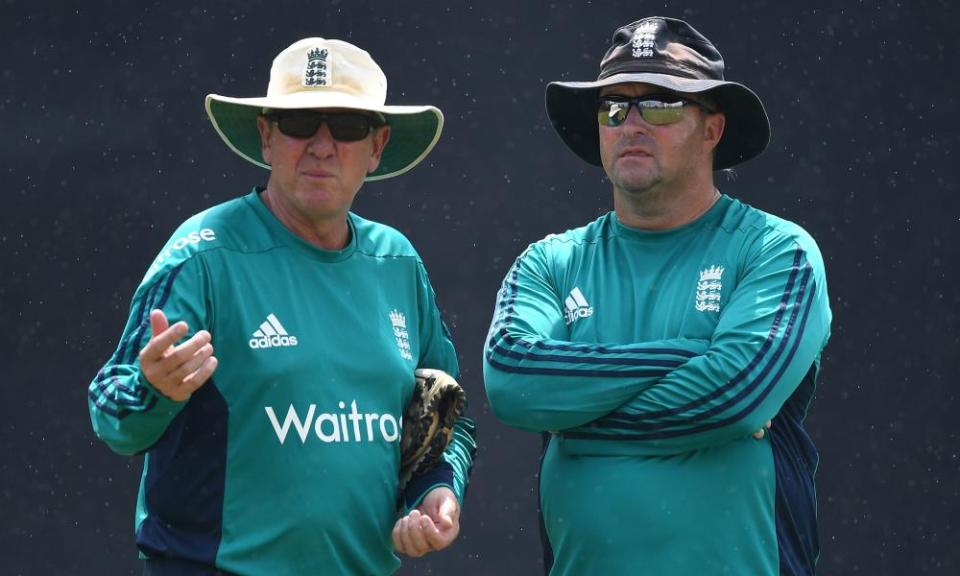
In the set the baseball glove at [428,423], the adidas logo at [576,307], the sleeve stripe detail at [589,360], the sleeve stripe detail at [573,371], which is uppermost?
the adidas logo at [576,307]

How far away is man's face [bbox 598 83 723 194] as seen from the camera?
136 inches

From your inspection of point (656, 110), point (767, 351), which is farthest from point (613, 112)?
point (767, 351)

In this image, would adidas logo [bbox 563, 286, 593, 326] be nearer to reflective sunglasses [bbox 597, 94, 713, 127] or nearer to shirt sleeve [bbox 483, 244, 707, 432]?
shirt sleeve [bbox 483, 244, 707, 432]

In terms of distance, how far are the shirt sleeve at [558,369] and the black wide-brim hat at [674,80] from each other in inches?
23.5

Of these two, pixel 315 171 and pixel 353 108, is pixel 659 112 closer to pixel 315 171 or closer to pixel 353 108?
pixel 353 108

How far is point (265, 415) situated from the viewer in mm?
3119

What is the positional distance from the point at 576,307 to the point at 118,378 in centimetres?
109

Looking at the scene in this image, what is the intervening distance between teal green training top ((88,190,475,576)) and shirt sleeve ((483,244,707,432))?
233 mm

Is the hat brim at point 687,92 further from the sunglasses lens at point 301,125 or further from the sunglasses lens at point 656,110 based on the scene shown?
the sunglasses lens at point 301,125

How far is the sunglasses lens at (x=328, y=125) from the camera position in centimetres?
333

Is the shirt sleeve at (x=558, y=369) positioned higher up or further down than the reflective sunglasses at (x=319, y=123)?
further down

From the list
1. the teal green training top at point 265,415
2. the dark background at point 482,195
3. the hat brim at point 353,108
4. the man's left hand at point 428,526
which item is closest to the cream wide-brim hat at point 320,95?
the hat brim at point 353,108

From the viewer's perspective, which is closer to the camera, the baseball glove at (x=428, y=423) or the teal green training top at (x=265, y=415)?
the teal green training top at (x=265, y=415)

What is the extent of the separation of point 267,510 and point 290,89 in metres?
0.96
